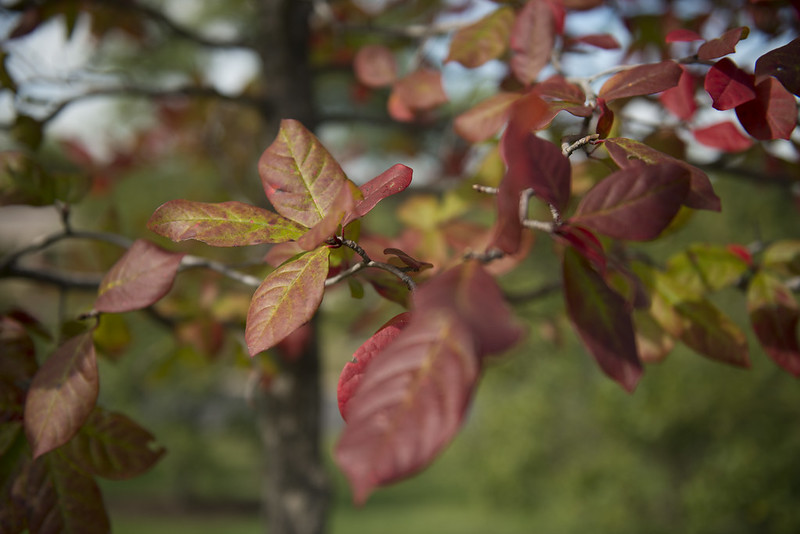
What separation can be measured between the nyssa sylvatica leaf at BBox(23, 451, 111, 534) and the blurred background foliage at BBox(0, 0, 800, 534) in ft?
0.96

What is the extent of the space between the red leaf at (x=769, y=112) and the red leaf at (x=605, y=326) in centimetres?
27

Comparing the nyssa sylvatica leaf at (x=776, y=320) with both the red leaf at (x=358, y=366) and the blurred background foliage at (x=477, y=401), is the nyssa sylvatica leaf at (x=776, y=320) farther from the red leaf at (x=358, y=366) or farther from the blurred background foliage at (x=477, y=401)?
the red leaf at (x=358, y=366)

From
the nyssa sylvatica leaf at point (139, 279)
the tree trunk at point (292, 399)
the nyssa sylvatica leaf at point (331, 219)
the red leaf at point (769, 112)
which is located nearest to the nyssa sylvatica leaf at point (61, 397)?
the nyssa sylvatica leaf at point (139, 279)

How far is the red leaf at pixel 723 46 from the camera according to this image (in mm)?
435

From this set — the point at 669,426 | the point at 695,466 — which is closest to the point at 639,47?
the point at 669,426

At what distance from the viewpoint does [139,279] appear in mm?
499

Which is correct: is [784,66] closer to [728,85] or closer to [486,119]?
[728,85]

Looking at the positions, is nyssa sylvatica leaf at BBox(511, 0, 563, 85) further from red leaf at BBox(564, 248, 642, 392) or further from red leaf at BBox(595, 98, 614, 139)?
red leaf at BBox(564, 248, 642, 392)

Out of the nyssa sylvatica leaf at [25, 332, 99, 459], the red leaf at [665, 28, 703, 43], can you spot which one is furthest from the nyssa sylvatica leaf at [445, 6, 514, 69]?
the nyssa sylvatica leaf at [25, 332, 99, 459]

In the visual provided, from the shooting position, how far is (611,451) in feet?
10.8

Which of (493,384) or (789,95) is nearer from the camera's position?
(789,95)

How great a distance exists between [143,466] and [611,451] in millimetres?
3364

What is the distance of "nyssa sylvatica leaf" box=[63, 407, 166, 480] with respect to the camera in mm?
502

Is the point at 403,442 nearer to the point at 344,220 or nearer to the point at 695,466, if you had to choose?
the point at 344,220
